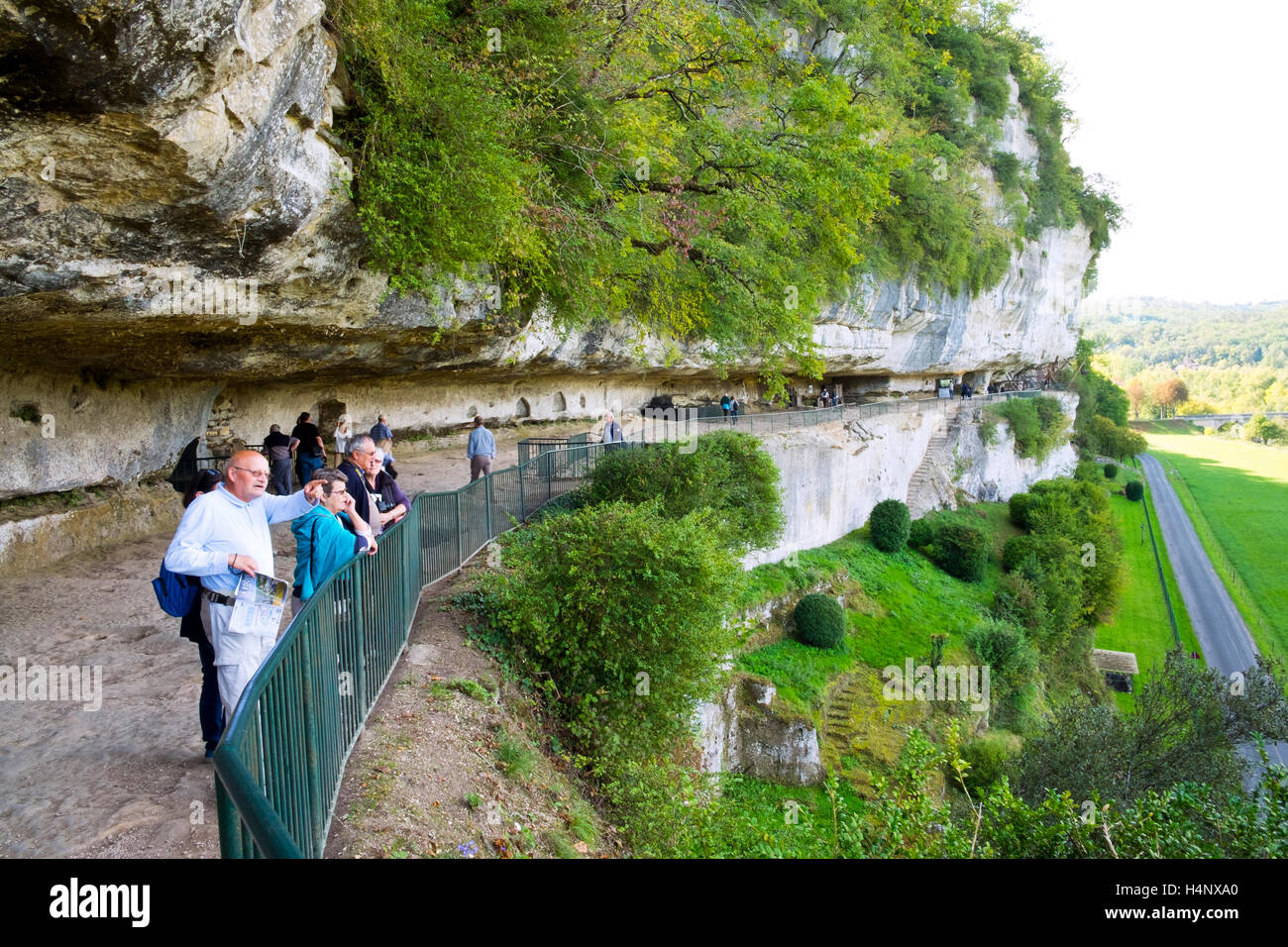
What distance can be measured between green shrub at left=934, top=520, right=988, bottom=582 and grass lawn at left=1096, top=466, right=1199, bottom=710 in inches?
217

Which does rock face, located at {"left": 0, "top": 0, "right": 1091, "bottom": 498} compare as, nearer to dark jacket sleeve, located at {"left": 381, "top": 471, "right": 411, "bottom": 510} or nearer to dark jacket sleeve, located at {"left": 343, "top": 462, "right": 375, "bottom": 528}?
dark jacket sleeve, located at {"left": 343, "top": 462, "right": 375, "bottom": 528}

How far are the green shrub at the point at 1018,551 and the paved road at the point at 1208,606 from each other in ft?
22.1

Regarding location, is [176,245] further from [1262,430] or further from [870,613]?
[1262,430]

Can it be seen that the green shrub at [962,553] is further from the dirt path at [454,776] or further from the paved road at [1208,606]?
the dirt path at [454,776]

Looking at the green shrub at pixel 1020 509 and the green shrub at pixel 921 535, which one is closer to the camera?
the green shrub at pixel 921 535

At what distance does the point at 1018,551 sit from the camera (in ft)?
87.6

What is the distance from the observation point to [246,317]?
8.00 m

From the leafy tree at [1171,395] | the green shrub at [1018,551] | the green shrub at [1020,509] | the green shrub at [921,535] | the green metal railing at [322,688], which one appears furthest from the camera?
the leafy tree at [1171,395]

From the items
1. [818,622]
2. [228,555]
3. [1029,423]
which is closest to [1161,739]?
[818,622]

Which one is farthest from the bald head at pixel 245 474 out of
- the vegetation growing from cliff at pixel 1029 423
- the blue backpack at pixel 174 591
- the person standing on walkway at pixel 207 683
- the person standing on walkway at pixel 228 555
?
the vegetation growing from cliff at pixel 1029 423

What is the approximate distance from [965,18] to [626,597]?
35.6 m

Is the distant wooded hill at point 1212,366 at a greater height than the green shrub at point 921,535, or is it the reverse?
the distant wooded hill at point 1212,366

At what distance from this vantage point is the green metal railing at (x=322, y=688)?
92.3 inches
